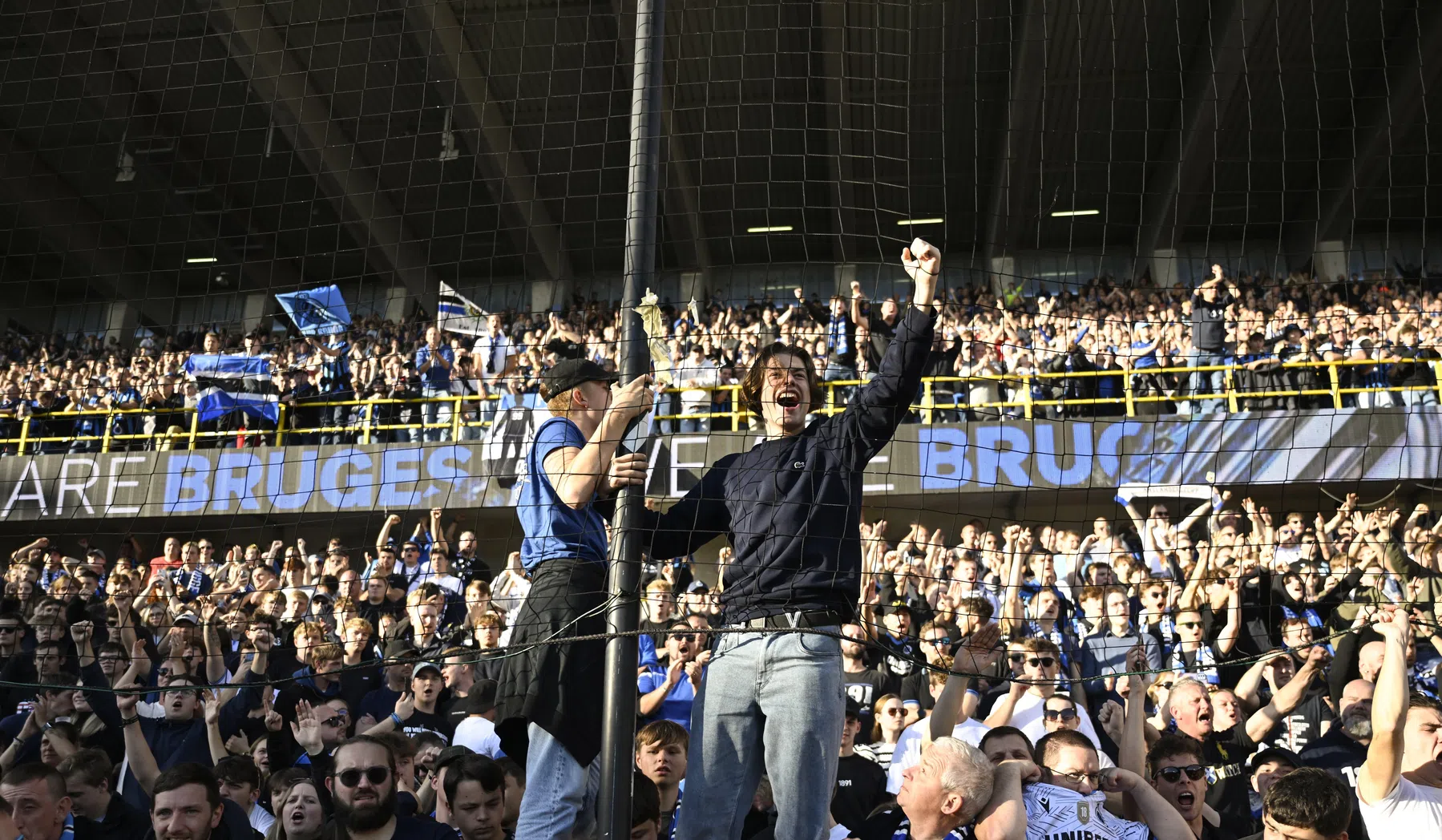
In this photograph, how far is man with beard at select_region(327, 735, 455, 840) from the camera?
4.06 m

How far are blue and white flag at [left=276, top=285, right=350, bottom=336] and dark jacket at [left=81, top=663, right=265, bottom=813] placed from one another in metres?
4.56

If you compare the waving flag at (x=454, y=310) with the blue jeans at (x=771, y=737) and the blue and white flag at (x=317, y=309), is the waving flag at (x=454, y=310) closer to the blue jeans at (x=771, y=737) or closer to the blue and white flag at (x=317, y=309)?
the blue and white flag at (x=317, y=309)

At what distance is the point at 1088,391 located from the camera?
1265 centimetres

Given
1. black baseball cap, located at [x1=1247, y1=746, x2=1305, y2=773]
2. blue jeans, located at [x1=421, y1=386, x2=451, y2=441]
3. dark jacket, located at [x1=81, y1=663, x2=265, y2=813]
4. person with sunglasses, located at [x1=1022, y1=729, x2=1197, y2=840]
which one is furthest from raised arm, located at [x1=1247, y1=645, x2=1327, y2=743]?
blue jeans, located at [x1=421, y1=386, x2=451, y2=441]

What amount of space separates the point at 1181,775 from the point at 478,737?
2.92 m

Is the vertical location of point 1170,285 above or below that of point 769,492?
above

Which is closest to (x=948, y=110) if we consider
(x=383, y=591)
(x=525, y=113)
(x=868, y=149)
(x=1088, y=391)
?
(x=868, y=149)

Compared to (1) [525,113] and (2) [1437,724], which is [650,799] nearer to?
(2) [1437,724]

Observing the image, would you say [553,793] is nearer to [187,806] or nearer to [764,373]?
[764,373]

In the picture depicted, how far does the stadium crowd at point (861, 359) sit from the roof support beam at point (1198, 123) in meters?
1.66

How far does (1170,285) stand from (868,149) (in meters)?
7.55

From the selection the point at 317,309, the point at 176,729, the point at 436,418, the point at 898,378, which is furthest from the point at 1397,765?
the point at 436,418

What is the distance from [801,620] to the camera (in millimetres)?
2998

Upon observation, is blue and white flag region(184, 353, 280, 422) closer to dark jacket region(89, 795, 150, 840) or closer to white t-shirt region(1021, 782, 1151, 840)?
dark jacket region(89, 795, 150, 840)
